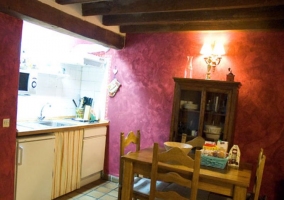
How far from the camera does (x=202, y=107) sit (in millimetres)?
2939

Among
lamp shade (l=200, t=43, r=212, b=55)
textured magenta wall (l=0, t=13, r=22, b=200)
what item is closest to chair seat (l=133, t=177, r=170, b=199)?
textured magenta wall (l=0, t=13, r=22, b=200)

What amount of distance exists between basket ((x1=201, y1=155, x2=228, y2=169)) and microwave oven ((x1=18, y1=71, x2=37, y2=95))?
2.23m

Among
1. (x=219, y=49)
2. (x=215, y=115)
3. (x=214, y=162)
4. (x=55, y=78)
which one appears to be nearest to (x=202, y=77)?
(x=219, y=49)

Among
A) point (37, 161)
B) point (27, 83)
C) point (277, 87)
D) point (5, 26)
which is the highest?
point (5, 26)

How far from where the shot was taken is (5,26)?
89.5 inches

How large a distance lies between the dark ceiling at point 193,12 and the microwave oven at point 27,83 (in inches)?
39.8

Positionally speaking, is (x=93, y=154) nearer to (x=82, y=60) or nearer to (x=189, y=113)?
(x=82, y=60)

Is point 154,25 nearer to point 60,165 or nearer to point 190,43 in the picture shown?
point 190,43

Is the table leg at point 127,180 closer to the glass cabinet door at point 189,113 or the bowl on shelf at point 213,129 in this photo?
the glass cabinet door at point 189,113

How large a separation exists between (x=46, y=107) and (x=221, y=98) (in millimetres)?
2397

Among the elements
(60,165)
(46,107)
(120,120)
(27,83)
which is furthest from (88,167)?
(27,83)

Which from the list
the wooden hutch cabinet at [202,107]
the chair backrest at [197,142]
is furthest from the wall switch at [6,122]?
the chair backrest at [197,142]

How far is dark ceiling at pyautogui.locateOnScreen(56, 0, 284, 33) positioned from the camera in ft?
7.39

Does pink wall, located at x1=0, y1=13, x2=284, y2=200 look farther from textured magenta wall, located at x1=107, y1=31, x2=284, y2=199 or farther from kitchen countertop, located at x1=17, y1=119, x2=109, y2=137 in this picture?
kitchen countertop, located at x1=17, y1=119, x2=109, y2=137
